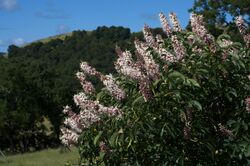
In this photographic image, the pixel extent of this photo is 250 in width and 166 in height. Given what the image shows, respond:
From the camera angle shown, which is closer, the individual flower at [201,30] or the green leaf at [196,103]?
the green leaf at [196,103]

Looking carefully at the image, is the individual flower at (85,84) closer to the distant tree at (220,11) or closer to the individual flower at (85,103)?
the individual flower at (85,103)

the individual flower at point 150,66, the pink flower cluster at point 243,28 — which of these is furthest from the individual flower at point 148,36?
the pink flower cluster at point 243,28

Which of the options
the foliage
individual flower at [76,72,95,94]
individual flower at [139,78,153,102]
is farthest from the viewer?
the foliage

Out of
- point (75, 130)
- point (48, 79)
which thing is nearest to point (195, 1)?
point (48, 79)

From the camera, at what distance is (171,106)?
566 cm

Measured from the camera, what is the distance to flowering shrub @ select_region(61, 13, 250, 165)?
222 inches

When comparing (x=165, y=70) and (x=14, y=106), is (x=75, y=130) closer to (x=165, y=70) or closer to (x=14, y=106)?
(x=165, y=70)

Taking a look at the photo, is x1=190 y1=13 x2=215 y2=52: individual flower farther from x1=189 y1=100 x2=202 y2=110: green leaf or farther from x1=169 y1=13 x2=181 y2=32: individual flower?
x1=189 y1=100 x2=202 y2=110: green leaf

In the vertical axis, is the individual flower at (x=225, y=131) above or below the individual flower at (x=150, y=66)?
below

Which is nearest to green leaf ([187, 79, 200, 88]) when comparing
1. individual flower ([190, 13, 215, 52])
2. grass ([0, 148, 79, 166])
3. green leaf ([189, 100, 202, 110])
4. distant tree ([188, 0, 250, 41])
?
green leaf ([189, 100, 202, 110])

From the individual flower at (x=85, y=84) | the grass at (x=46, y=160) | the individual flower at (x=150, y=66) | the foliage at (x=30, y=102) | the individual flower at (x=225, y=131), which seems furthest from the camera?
the foliage at (x=30, y=102)

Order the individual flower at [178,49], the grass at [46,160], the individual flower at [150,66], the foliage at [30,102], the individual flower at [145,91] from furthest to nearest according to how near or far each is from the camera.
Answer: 1. the foliage at [30,102]
2. the grass at [46,160]
3. the individual flower at [178,49]
4. the individual flower at [150,66]
5. the individual flower at [145,91]

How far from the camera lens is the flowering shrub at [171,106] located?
5637 mm

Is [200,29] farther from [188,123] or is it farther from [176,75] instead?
[188,123]
